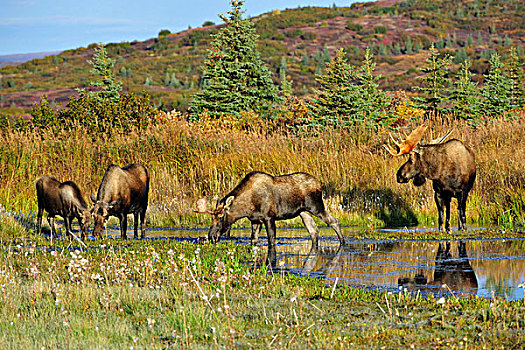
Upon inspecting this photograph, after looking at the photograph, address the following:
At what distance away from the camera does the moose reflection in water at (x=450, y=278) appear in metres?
9.53

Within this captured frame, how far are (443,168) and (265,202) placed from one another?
445 cm

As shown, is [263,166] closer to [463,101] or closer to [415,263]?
[415,263]

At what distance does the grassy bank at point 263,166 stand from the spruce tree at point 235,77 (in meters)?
19.1

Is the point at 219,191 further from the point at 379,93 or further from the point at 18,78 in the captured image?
the point at 18,78

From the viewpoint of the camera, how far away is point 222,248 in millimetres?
12758

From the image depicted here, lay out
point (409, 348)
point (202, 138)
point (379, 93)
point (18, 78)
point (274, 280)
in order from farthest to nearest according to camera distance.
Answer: point (18, 78)
point (379, 93)
point (202, 138)
point (274, 280)
point (409, 348)

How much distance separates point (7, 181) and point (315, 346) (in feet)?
55.6

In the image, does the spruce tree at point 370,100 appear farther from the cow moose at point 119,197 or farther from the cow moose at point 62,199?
the cow moose at point 62,199

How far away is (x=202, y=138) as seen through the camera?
939 inches

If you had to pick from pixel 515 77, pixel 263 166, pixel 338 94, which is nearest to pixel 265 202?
pixel 263 166

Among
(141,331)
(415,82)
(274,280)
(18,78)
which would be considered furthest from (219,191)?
(18,78)

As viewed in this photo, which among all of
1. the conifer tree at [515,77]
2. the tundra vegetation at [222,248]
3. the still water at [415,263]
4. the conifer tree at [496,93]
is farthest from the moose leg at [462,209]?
the conifer tree at [515,77]

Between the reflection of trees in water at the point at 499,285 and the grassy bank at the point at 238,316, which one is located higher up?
the grassy bank at the point at 238,316

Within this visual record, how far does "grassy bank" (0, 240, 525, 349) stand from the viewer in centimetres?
681
